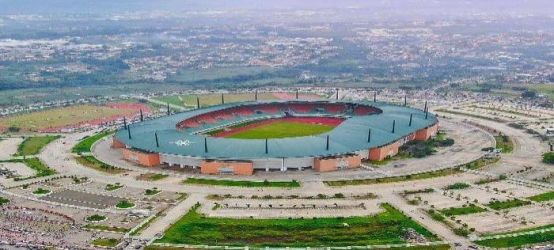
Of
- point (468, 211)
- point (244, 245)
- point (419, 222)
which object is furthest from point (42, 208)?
point (468, 211)

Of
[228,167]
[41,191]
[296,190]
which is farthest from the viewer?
[228,167]

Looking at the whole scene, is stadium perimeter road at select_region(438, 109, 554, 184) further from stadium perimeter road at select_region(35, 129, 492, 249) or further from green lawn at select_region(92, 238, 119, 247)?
green lawn at select_region(92, 238, 119, 247)

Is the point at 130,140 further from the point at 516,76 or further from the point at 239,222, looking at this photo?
the point at 516,76

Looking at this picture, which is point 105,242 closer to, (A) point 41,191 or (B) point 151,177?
(A) point 41,191

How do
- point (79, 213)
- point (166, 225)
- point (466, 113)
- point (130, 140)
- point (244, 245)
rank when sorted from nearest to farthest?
point (244, 245) < point (166, 225) < point (79, 213) < point (130, 140) < point (466, 113)

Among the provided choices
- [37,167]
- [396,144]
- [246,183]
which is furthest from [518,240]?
[37,167]

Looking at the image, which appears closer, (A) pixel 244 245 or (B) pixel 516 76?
(A) pixel 244 245

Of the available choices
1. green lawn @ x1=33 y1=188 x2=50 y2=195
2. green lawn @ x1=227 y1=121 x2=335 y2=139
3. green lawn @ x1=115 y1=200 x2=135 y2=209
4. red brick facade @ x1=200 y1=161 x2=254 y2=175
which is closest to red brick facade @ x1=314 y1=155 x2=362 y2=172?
red brick facade @ x1=200 y1=161 x2=254 y2=175
